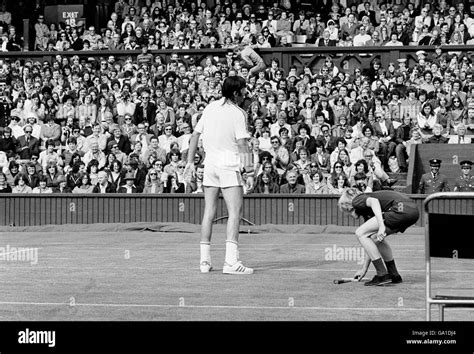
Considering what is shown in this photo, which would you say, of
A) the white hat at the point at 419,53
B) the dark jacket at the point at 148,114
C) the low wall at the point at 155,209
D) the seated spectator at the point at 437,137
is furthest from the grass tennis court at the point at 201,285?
the white hat at the point at 419,53

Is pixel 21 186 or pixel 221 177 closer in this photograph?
pixel 221 177

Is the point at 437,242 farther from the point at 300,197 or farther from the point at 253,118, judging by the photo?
the point at 253,118

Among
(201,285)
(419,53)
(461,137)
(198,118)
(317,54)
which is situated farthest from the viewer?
(317,54)

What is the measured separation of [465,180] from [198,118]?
21.8ft

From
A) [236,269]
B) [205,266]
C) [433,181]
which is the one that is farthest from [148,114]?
[236,269]

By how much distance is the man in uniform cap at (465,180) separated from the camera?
24.2m

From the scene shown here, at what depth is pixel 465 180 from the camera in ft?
79.9

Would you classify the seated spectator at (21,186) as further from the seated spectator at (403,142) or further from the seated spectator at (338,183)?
the seated spectator at (403,142)

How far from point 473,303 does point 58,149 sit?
19.8 meters

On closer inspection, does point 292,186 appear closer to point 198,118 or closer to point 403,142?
point 403,142

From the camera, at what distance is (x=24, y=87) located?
3175 centimetres

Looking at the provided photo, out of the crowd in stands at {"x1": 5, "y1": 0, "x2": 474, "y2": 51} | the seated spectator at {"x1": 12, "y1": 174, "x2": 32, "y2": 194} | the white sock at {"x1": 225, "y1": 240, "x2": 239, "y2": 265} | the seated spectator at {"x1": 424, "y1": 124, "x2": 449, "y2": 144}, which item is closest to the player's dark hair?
the white sock at {"x1": 225, "y1": 240, "x2": 239, "y2": 265}

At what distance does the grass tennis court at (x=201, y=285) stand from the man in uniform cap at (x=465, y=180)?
4.32 metres
